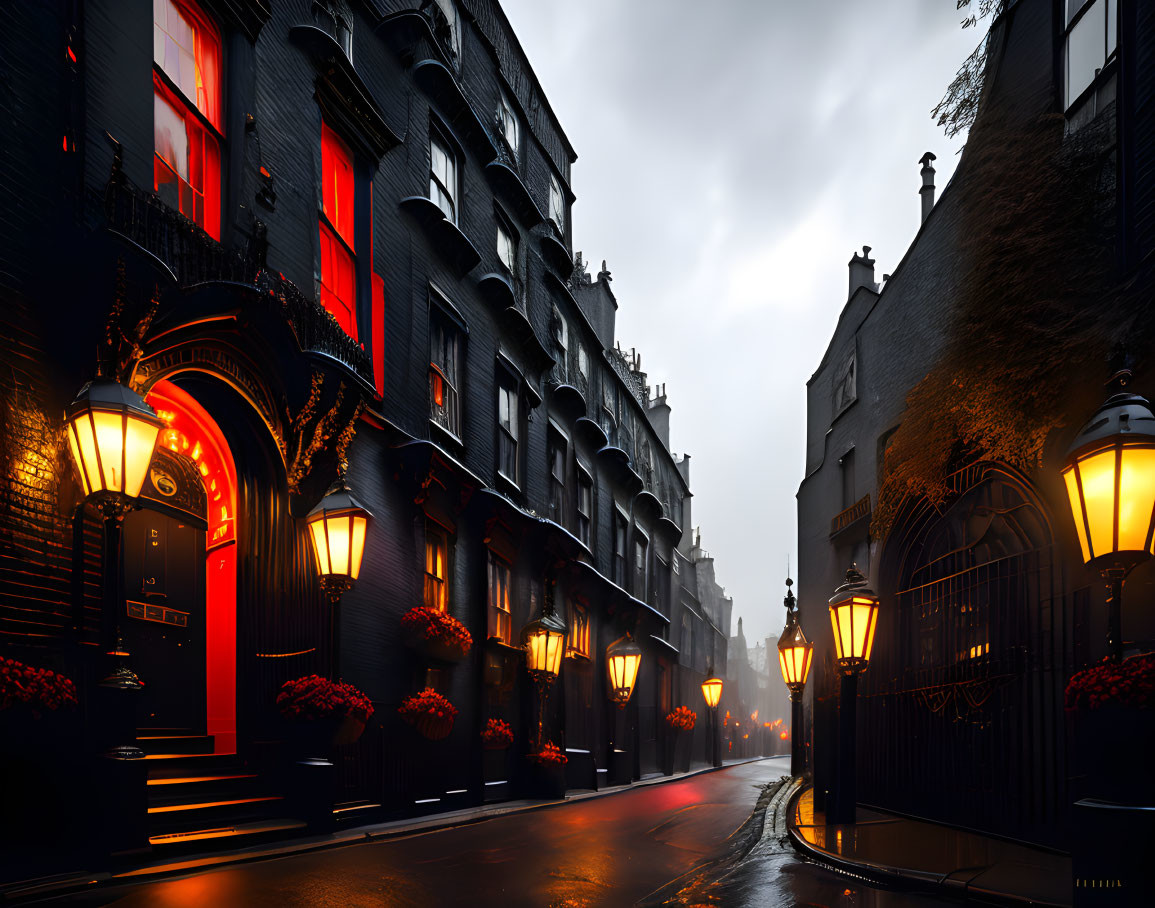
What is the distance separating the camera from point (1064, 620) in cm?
986

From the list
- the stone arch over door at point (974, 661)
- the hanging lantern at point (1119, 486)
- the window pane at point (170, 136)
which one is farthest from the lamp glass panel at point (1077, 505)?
the window pane at point (170, 136)

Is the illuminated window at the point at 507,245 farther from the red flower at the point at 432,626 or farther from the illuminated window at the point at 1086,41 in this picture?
the illuminated window at the point at 1086,41

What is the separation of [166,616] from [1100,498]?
868 centimetres

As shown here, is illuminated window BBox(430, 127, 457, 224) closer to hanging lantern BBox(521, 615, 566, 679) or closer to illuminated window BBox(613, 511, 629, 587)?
hanging lantern BBox(521, 615, 566, 679)

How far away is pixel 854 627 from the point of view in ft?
36.0

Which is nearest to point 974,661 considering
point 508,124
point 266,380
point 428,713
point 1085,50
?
point 428,713

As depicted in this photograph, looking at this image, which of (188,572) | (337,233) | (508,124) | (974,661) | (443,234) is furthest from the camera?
(508,124)

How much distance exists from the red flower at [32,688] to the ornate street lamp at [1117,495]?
675 centimetres

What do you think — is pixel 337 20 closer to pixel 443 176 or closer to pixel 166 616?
pixel 443 176

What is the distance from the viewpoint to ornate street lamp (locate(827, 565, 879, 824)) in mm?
10953

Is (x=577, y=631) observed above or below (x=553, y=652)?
below

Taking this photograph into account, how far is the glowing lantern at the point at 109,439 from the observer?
6770 mm

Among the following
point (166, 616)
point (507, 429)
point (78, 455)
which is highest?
point (507, 429)

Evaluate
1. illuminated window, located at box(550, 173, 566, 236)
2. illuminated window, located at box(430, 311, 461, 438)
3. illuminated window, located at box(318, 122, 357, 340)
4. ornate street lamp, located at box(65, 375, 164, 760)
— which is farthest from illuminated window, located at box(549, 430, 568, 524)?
ornate street lamp, located at box(65, 375, 164, 760)
